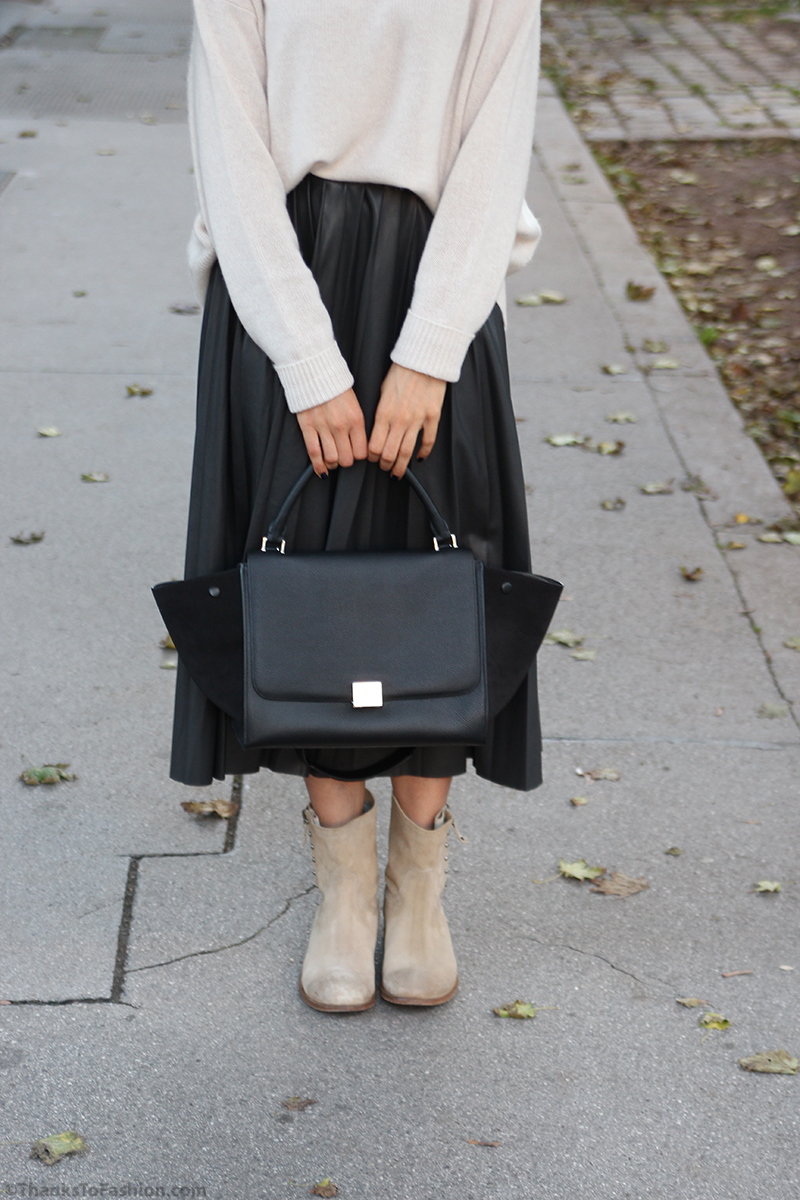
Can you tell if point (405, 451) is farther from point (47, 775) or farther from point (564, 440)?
point (564, 440)

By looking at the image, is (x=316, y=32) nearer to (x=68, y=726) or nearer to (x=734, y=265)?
(x=68, y=726)

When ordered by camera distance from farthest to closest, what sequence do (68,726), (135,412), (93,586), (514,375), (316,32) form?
1. (514,375)
2. (135,412)
3. (93,586)
4. (68,726)
5. (316,32)

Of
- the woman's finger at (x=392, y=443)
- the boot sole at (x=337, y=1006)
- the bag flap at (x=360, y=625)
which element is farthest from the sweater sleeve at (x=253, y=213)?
the boot sole at (x=337, y=1006)

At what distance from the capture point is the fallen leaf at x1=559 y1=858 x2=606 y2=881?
2.50 m

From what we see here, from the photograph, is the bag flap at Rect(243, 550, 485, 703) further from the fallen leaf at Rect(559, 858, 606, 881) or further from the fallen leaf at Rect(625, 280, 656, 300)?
the fallen leaf at Rect(625, 280, 656, 300)

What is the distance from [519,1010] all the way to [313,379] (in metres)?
1.23

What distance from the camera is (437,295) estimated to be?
175 centimetres

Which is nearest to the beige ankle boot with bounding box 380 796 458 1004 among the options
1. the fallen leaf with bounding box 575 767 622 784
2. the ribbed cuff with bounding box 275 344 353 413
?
the fallen leaf with bounding box 575 767 622 784

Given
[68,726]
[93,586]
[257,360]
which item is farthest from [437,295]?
[93,586]

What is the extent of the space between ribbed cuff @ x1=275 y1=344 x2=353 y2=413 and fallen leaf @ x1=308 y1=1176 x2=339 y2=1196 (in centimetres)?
121

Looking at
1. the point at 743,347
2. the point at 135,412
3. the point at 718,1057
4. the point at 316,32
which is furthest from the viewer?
the point at 743,347

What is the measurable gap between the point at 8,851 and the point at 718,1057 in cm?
149

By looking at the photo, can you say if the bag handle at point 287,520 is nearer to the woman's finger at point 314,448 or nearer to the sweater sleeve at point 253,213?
the woman's finger at point 314,448

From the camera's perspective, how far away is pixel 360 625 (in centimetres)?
178
